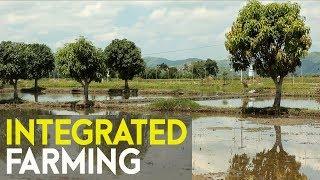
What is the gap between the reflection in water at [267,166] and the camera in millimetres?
23391

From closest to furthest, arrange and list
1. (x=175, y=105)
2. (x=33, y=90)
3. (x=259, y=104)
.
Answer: (x=175, y=105), (x=259, y=104), (x=33, y=90)

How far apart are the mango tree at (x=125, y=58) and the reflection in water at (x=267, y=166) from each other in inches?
2646

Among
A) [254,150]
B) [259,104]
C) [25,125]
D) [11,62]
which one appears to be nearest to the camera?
[254,150]

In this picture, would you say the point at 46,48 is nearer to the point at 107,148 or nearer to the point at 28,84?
the point at 28,84

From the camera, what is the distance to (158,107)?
57.2m

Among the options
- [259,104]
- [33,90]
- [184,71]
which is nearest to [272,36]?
[259,104]

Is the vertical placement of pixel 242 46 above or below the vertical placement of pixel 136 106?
above

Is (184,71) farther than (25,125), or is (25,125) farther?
(184,71)

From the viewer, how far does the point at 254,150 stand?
30.8 meters

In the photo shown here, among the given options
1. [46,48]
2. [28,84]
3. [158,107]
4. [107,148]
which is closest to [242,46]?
[158,107]

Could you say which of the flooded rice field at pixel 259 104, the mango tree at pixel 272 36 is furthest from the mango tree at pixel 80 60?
the mango tree at pixel 272 36

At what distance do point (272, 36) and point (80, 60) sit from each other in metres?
25.2

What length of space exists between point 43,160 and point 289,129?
920 inches

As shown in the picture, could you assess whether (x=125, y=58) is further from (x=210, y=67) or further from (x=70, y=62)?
(x=210, y=67)
